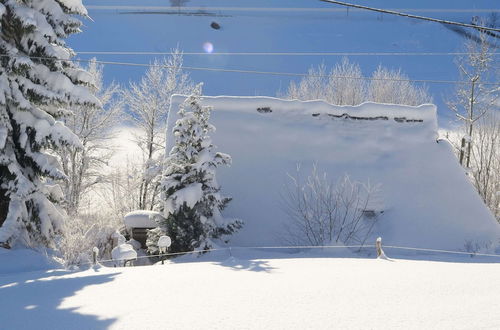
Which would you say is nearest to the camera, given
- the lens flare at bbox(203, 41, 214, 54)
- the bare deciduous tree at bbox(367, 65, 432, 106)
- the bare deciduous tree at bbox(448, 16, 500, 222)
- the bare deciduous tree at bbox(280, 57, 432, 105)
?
the bare deciduous tree at bbox(448, 16, 500, 222)

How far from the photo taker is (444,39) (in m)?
54.8

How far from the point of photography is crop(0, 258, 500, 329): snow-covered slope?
4.52 meters

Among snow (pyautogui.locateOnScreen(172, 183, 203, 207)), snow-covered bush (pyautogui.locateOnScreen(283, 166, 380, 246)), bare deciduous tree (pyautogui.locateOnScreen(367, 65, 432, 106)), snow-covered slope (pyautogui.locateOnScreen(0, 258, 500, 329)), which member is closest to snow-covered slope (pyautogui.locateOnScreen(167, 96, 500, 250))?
snow-covered bush (pyautogui.locateOnScreen(283, 166, 380, 246))

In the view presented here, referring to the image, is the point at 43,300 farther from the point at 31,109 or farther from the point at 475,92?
the point at 475,92

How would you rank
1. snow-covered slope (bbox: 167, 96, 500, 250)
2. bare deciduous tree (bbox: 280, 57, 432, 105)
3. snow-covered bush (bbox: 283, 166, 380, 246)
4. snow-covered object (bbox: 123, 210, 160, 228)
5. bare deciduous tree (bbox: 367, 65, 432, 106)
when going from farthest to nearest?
1. bare deciduous tree (bbox: 280, 57, 432, 105)
2. bare deciduous tree (bbox: 367, 65, 432, 106)
3. snow-covered object (bbox: 123, 210, 160, 228)
4. snow-covered slope (bbox: 167, 96, 500, 250)
5. snow-covered bush (bbox: 283, 166, 380, 246)

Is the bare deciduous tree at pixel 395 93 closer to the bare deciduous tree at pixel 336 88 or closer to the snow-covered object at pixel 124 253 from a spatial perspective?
the bare deciduous tree at pixel 336 88

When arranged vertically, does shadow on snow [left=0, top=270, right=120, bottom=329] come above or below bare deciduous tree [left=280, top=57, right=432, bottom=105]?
below

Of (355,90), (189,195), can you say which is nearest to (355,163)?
(189,195)

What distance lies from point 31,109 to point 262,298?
6.97 meters

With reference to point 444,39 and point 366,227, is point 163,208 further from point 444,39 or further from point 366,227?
point 444,39

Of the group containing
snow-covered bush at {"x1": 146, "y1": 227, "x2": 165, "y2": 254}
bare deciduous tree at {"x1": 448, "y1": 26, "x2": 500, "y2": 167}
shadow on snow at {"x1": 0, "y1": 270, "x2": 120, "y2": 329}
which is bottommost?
shadow on snow at {"x1": 0, "y1": 270, "x2": 120, "y2": 329}

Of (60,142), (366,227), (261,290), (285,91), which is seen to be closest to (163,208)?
(60,142)

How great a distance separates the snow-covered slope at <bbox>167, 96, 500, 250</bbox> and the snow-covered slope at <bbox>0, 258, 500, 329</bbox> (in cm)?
514

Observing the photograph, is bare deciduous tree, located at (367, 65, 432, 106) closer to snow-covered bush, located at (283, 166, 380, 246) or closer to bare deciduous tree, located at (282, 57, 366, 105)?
bare deciduous tree, located at (282, 57, 366, 105)
